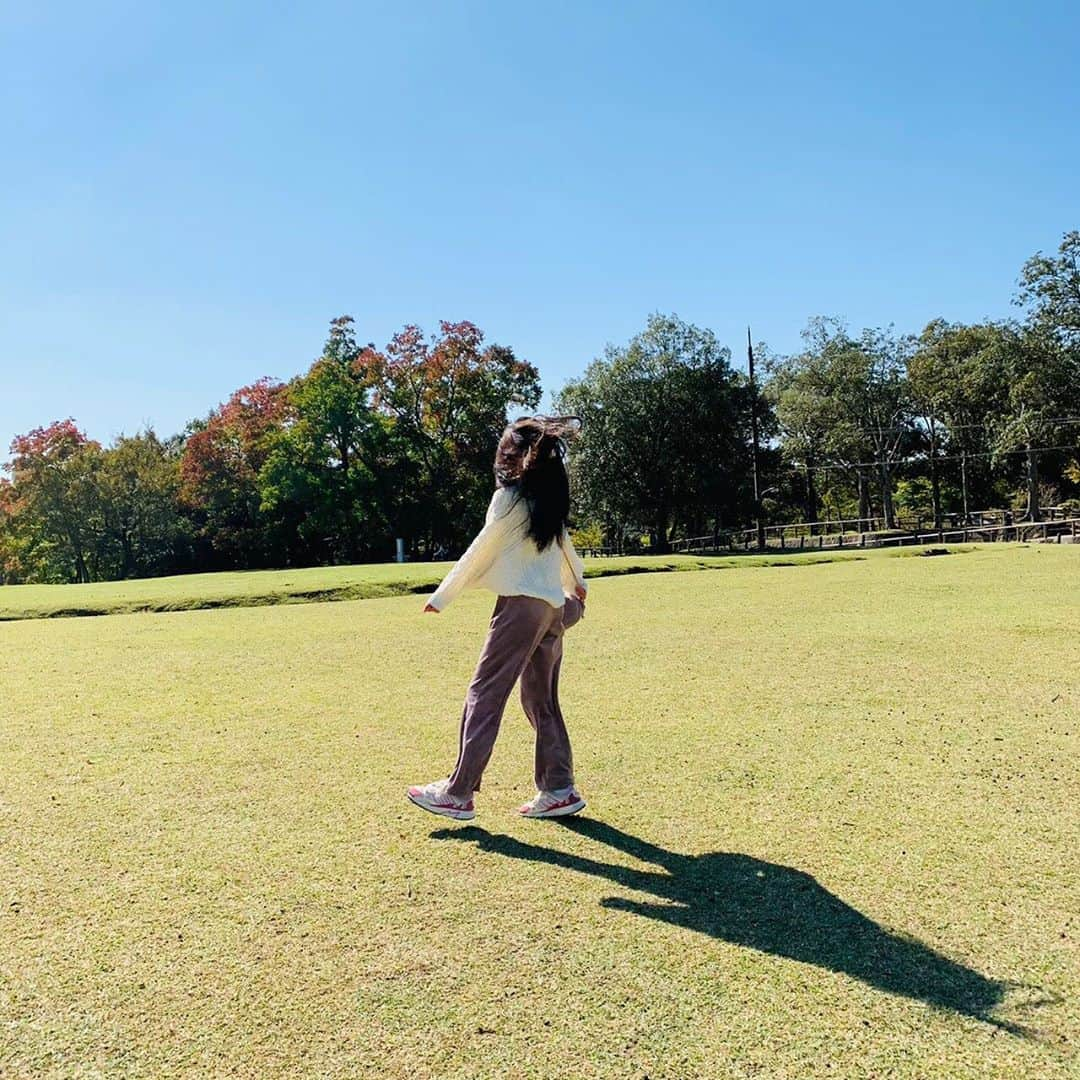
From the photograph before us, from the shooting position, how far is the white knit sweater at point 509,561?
4.19 meters

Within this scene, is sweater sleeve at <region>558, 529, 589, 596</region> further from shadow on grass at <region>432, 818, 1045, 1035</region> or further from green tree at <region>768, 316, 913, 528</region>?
green tree at <region>768, 316, 913, 528</region>

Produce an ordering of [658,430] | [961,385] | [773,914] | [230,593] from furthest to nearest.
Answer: [961,385] < [658,430] < [230,593] < [773,914]

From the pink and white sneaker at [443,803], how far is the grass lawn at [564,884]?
0.26ft

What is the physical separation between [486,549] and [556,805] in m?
1.23

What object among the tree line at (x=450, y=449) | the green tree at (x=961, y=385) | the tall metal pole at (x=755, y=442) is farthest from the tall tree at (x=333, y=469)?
the green tree at (x=961, y=385)

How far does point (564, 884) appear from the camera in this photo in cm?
350

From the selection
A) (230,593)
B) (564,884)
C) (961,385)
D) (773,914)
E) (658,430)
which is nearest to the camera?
(773,914)

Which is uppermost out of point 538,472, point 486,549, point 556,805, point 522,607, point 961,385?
point 961,385

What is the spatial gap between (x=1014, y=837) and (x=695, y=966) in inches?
73.0

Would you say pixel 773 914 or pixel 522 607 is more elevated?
pixel 522 607

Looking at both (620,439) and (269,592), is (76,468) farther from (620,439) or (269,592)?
(269,592)

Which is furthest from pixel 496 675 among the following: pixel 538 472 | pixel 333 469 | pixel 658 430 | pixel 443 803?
pixel 333 469

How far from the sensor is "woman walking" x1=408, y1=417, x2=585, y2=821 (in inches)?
164

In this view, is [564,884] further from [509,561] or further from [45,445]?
[45,445]
